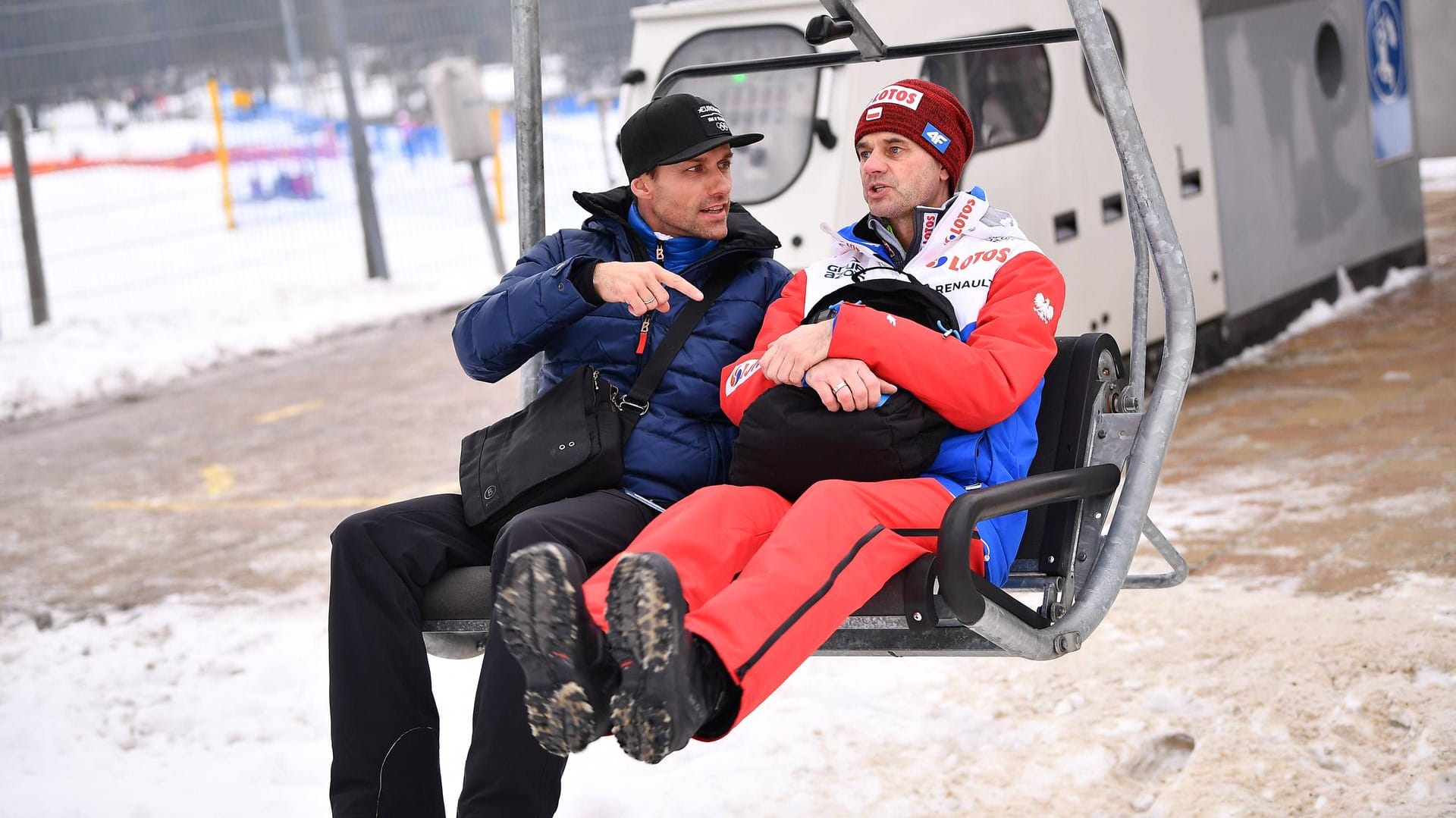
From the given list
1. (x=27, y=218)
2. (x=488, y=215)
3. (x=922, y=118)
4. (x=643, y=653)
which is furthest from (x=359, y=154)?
(x=643, y=653)

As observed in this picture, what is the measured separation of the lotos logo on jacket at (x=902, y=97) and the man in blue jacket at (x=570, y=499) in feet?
1.04

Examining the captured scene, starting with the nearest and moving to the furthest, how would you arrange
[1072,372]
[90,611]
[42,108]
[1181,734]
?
[1072,372]
[1181,734]
[90,611]
[42,108]

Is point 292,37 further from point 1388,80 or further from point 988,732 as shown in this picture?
point 988,732

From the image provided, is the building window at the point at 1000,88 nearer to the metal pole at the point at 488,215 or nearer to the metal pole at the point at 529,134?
the metal pole at the point at 529,134

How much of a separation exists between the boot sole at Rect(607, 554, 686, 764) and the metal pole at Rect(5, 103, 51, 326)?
11.1 metres

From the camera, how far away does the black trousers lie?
2.78 metres

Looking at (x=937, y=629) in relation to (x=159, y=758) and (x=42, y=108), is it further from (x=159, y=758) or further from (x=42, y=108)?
(x=42, y=108)

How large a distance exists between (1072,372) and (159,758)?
276 cm

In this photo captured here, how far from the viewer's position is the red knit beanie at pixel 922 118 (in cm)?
316

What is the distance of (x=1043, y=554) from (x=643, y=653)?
3.19 ft

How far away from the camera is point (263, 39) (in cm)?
1466

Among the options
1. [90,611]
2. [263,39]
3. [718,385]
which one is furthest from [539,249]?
[263,39]

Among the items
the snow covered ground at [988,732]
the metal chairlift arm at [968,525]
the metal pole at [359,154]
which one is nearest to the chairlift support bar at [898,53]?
the metal chairlift arm at [968,525]

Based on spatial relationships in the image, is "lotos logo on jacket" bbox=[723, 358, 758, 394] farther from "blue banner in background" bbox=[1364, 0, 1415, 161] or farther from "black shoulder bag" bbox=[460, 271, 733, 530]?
"blue banner in background" bbox=[1364, 0, 1415, 161]
